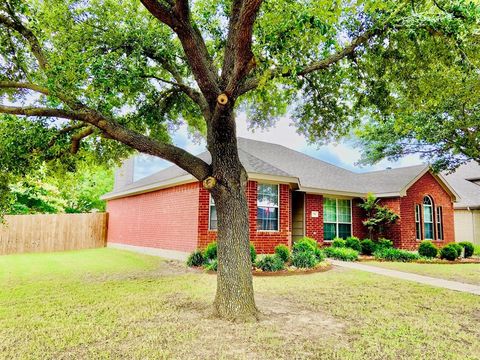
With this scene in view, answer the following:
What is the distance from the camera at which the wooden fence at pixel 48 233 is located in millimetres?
16172

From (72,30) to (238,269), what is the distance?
270 inches

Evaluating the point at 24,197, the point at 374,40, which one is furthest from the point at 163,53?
the point at 24,197

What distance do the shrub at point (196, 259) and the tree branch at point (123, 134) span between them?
603 centimetres

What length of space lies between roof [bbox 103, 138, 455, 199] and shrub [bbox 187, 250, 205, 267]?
295 cm

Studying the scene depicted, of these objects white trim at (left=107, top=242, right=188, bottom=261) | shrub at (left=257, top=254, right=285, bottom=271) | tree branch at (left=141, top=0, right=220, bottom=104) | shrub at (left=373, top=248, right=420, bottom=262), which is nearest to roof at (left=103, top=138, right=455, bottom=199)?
white trim at (left=107, top=242, right=188, bottom=261)

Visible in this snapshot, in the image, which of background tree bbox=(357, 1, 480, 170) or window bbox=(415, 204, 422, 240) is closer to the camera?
background tree bbox=(357, 1, 480, 170)

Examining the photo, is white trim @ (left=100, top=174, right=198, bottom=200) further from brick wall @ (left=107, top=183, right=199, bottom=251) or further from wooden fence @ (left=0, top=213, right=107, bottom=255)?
wooden fence @ (left=0, top=213, right=107, bottom=255)

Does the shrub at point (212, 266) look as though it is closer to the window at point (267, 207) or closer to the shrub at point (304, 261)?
the shrub at point (304, 261)

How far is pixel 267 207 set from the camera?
1303cm

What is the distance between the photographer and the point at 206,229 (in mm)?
11938

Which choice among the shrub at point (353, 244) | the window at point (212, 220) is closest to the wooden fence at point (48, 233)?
the window at point (212, 220)

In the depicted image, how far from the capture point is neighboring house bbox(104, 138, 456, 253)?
12.6 meters

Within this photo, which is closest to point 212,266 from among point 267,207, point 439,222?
point 267,207

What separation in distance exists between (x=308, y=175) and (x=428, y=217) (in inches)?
280
